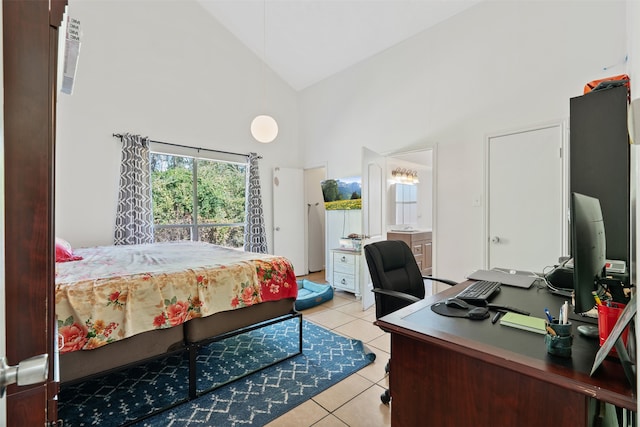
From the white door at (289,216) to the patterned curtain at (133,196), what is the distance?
210 centimetres

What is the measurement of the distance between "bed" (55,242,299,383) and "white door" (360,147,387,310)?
146 centimetres

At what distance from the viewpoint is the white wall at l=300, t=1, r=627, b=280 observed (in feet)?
9.25

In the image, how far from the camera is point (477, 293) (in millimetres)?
1558

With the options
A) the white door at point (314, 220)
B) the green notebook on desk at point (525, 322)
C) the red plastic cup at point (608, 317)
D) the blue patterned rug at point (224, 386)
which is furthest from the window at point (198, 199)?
the red plastic cup at point (608, 317)

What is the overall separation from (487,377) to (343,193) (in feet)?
13.6

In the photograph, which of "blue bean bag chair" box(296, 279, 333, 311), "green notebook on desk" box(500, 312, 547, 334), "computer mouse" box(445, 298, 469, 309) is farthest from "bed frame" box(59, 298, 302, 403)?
"green notebook on desk" box(500, 312, 547, 334)

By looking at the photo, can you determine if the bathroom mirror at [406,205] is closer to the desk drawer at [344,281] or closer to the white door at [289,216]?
the desk drawer at [344,281]

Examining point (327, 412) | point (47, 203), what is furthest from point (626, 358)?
point (327, 412)

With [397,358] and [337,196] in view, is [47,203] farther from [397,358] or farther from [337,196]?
[337,196]

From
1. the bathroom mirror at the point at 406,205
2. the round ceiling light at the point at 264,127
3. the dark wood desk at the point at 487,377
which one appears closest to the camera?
the dark wood desk at the point at 487,377

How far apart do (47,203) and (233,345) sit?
2625mm

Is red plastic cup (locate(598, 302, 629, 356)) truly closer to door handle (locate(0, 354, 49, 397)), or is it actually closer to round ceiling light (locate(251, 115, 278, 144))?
door handle (locate(0, 354, 49, 397))

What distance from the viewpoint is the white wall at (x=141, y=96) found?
144 inches

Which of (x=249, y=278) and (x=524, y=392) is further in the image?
(x=249, y=278)
